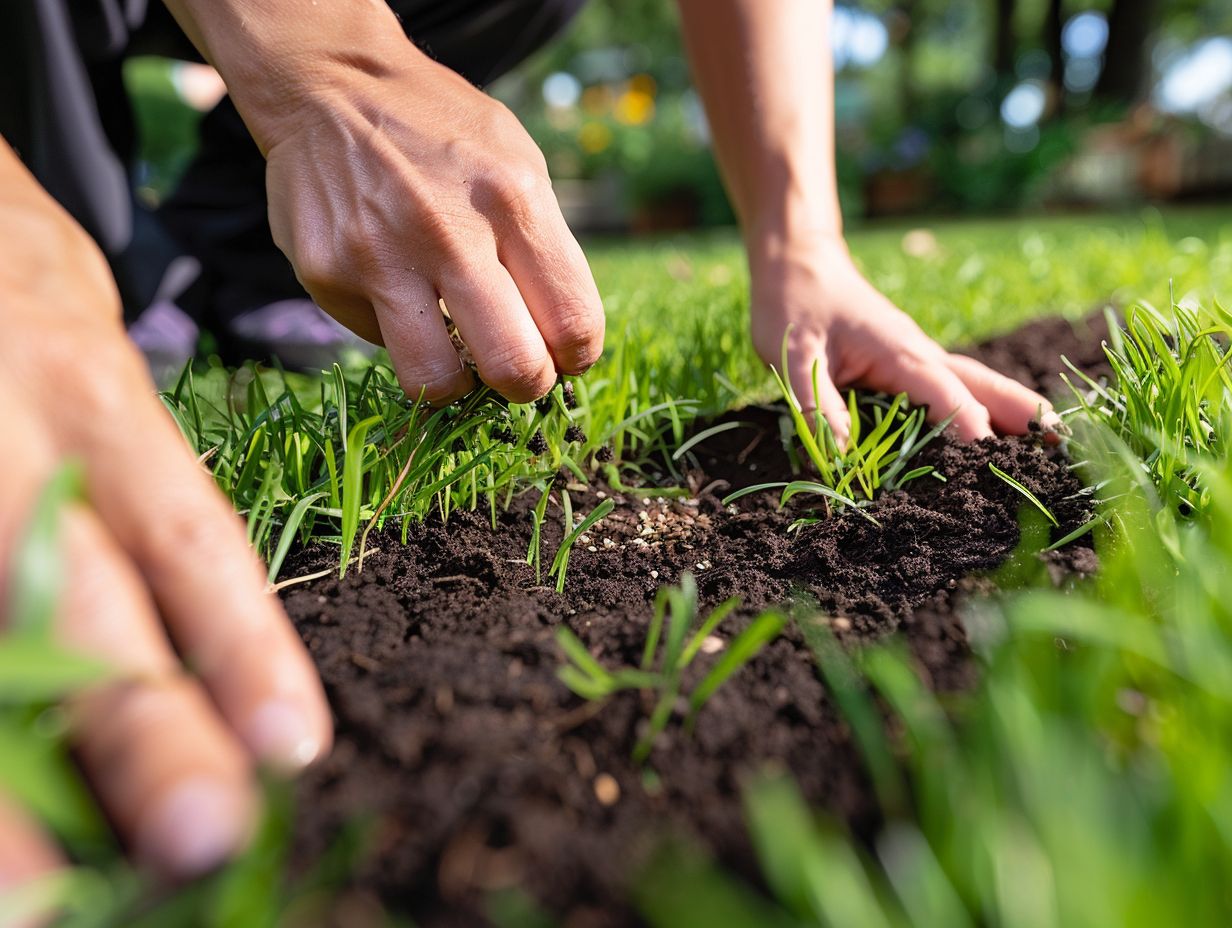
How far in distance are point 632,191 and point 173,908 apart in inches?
538

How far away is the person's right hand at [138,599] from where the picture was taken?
60 centimetres

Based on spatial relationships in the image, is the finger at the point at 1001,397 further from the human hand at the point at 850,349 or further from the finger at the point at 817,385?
the finger at the point at 817,385

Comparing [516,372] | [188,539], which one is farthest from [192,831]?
[516,372]

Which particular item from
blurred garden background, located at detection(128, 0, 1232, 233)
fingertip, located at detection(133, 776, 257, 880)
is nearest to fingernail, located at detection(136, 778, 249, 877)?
fingertip, located at detection(133, 776, 257, 880)

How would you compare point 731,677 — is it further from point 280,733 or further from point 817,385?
point 817,385

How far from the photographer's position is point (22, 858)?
1.86 ft

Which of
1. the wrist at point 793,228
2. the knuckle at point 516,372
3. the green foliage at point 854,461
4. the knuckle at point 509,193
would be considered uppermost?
the knuckle at point 509,193

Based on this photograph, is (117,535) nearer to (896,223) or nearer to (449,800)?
(449,800)

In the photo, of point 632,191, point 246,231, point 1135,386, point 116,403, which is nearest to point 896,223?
point 632,191

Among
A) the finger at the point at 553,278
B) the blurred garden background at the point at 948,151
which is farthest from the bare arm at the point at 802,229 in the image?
the blurred garden background at the point at 948,151

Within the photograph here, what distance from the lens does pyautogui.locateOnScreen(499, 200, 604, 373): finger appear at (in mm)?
1274

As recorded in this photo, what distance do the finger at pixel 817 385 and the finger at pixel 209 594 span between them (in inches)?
39.2

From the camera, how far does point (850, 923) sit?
0.50 m

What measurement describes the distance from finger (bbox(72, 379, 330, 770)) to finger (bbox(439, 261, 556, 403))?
1.74ft
